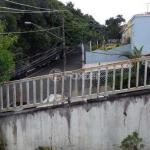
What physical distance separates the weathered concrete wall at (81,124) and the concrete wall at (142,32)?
1310 cm

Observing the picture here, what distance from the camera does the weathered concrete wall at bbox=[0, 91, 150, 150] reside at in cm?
550

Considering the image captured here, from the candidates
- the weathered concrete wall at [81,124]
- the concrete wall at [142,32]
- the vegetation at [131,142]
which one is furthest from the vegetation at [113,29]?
the vegetation at [131,142]

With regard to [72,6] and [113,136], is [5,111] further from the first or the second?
[72,6]

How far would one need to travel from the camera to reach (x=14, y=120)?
586cm

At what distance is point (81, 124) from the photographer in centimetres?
565

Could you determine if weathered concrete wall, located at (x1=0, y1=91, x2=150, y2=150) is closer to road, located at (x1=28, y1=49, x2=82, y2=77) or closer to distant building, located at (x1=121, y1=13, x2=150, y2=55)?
distant building, located at (x1=121, y1=13, x2=150, y2=55)

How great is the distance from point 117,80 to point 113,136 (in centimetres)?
187

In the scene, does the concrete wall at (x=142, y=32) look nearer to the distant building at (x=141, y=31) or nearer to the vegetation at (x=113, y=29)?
the distant building at (x=141, y=31)

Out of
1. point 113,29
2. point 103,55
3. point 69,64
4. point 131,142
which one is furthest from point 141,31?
point 113,29

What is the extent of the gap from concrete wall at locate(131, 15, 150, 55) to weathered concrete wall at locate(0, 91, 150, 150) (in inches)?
516

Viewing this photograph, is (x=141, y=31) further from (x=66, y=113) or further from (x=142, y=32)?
(x=66, y=113)

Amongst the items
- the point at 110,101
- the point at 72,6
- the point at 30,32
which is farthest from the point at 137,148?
the point at 72,6

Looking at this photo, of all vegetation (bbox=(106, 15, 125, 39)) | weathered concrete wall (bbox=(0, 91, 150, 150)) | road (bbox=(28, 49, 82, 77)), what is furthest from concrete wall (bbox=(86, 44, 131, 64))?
vegetation (bbox=(106, 15, 125, 39))

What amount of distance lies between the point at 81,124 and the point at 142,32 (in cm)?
1414
